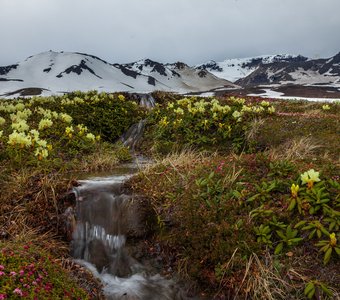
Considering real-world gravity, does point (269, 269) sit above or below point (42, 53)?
below

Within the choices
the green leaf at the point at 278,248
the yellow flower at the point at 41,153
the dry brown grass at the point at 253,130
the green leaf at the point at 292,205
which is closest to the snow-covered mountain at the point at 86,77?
the dry brown grass at the point at 253,130

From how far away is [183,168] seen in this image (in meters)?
8.85

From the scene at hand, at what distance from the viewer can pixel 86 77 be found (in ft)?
471

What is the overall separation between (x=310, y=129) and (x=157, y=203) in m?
7.82

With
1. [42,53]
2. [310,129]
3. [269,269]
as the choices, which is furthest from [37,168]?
[42,53]

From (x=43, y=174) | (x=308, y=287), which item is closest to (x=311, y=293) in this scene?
(x=308, y=287)

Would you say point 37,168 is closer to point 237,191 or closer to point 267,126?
point 237,191

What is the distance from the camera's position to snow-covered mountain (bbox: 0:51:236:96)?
132 metres

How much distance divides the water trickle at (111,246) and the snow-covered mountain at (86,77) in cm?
11613

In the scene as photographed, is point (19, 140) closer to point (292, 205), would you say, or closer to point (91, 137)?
point (91, 137)

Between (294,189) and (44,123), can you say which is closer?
(294,189)

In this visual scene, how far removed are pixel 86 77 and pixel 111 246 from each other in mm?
142604

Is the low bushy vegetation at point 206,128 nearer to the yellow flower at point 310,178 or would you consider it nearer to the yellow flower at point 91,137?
the yellow flower at point 91,137

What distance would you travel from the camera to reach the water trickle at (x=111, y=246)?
21.2 feet
